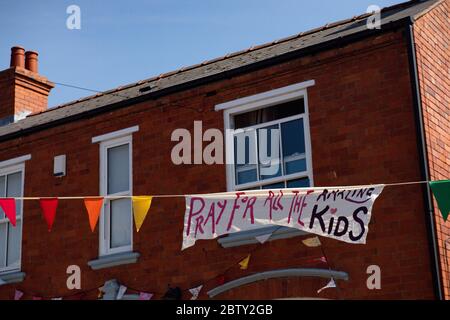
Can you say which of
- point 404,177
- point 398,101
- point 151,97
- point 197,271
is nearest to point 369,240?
point 404,177

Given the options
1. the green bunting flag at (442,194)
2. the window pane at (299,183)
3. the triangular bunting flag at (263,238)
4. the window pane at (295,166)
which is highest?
the window pane at (295,166)

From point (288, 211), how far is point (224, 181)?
189cm

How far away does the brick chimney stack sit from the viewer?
17.9 meters

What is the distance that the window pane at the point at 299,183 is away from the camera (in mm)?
11783

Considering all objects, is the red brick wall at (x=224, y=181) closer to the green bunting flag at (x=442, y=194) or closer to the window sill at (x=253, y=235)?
the window sill at (x=253, y=235)

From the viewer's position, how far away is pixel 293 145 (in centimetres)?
1214

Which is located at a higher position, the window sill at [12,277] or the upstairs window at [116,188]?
the upstairs window at [116,188]

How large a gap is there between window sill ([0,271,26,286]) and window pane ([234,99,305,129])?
4734 millimetres

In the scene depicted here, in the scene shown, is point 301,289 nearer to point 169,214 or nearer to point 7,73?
point 169,214

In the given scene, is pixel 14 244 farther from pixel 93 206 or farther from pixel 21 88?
pixel 21 88

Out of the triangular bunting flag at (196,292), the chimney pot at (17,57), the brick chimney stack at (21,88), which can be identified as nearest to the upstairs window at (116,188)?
the triangular bunting flag at (196,292)

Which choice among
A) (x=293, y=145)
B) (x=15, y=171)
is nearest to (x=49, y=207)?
(x=293, y=145)

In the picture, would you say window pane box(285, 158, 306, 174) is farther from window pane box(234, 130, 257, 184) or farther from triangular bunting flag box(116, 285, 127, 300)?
triangular bunting flag box(116, 285, 127, 300)

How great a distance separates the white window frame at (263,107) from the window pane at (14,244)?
457 cm
